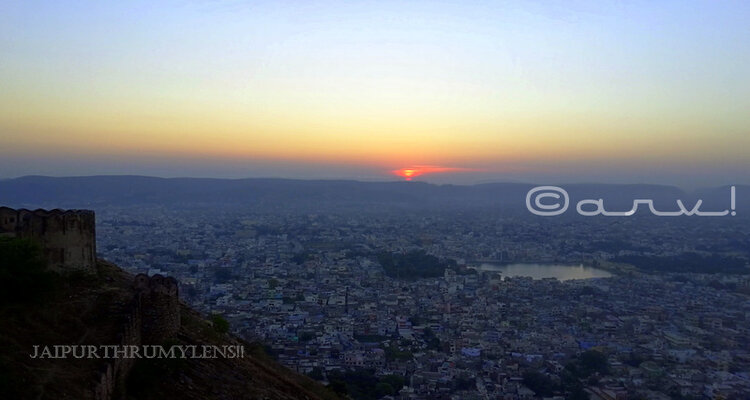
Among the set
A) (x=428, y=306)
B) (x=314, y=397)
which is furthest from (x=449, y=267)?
(x=314, y=397)

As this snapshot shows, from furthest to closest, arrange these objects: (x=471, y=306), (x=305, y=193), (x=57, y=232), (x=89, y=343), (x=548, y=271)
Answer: (x=305, y=193) → (x=548, y=271) → (x=471, y=306) → (x=57, y=232) → (x=89, y=343)

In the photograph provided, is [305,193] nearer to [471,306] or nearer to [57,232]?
[471,306]

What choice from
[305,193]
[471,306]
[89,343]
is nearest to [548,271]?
[471,306]


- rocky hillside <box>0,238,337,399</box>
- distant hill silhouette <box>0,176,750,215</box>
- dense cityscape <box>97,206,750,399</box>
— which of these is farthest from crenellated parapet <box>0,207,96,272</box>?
distant hill silhouette <box>0,176,750,215</box>

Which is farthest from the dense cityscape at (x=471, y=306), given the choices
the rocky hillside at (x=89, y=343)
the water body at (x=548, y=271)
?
the rocky hillside at (x=89, y=343)

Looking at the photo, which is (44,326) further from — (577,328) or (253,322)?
(577,328)

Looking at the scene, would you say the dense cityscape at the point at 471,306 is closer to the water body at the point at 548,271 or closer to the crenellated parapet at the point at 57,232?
the water body at the point at 548,271

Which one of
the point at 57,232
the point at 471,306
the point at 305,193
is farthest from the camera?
the point at 305,193
